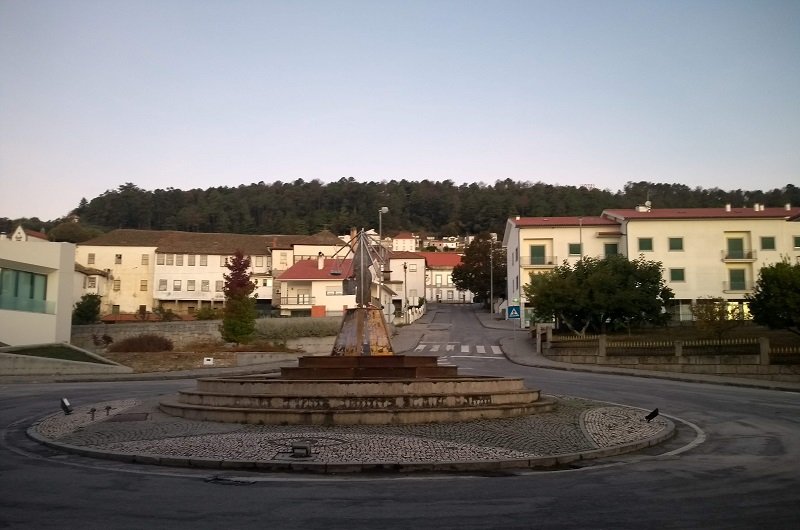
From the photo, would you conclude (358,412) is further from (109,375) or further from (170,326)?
(170,326)

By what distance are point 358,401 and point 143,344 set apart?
35377 mm

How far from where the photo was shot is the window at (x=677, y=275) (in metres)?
61.8

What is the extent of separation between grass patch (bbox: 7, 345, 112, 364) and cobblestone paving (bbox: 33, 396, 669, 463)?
70.6 feet

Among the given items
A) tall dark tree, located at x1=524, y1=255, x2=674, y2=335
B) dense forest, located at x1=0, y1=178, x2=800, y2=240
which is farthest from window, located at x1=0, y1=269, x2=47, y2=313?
dense forest, located at x1=0, y1=178, x2=800, y2=240

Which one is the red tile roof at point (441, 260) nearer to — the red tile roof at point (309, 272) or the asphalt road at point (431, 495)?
the red tile roof at point (309, 272)

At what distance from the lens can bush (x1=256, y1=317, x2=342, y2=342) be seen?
50562 mm

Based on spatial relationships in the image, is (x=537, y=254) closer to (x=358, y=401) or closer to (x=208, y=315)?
(x=208, y=315)

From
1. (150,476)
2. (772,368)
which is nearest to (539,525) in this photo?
(150,476)

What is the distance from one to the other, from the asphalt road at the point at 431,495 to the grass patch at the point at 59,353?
79.2 ft

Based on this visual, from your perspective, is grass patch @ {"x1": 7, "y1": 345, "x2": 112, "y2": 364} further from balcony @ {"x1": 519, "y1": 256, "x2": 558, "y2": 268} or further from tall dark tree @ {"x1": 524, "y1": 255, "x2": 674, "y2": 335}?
balcony @ {"x1": 519, "y1": 256, "x2": 558, "y2": 268}

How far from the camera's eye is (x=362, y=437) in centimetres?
1258

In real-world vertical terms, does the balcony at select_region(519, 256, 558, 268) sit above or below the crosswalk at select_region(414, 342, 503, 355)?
above

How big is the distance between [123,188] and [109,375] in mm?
121486

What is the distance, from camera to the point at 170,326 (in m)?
50.5
